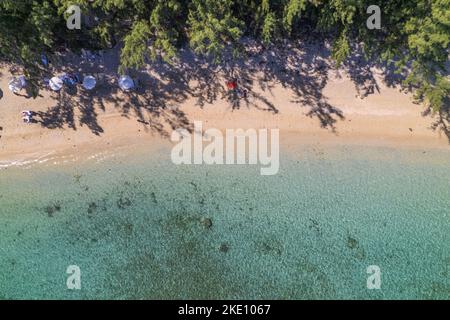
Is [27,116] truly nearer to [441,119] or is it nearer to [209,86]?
[209,86]

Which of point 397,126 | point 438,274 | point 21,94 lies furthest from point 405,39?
point 21,94

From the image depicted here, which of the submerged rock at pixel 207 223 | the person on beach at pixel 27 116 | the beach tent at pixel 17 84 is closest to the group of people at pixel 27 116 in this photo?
the person on beach at pixel 27 116

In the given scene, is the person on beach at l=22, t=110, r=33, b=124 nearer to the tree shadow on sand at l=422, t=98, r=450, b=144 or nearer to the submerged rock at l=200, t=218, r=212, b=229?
the submerged rock at l=200, t=218, r=212, b=229

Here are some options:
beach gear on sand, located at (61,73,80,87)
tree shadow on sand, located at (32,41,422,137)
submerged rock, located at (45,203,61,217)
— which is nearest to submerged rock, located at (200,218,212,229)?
tree shadow on sand, located at (32,41,422,137)

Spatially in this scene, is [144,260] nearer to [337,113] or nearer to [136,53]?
[136,53]

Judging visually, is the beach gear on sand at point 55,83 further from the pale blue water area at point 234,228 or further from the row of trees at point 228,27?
the pale blue water area at point 234,228
